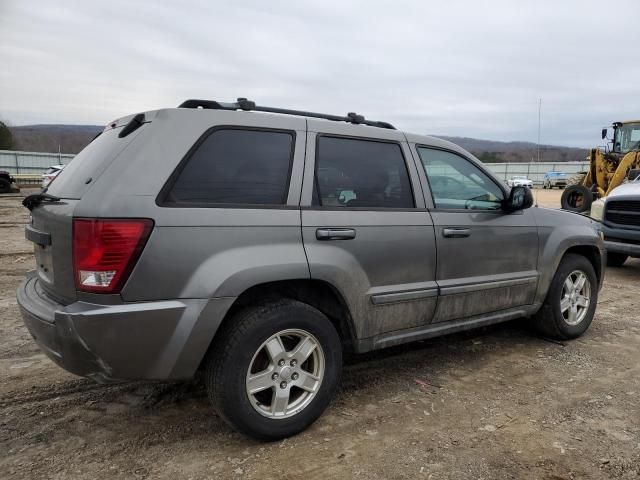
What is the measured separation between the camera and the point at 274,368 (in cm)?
277

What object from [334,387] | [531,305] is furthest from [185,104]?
[531,305]

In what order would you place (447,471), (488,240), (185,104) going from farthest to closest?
(488,240), (185,104), (447,471)

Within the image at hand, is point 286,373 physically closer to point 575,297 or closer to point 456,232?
point 456,232

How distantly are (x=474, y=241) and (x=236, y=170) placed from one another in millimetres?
1941

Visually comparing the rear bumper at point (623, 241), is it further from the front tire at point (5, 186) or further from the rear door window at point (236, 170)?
the front tire at point (5, 186)

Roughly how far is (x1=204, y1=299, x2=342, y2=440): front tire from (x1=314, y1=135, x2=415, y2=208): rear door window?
76cm

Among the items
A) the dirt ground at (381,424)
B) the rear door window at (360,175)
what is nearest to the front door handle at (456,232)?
the rear door window at (360,175)

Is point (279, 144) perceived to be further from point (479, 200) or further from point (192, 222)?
point (479, 200)

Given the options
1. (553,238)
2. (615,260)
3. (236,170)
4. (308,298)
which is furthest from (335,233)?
(615,260)

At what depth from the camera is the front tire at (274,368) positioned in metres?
2.60

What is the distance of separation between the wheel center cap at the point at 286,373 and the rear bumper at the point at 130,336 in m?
0.50

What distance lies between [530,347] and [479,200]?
1569 millimetres

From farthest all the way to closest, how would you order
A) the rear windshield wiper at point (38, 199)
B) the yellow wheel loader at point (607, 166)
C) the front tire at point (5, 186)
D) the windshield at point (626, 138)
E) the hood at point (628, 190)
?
the front tire at point (5, 186)
the windshield at point (626, 138)
the yellow wheel loader at point (607, 166)
the hood at point (628, 190)
the rear windshield wiper at point (38, 199)

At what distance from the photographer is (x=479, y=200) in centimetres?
A: 389
